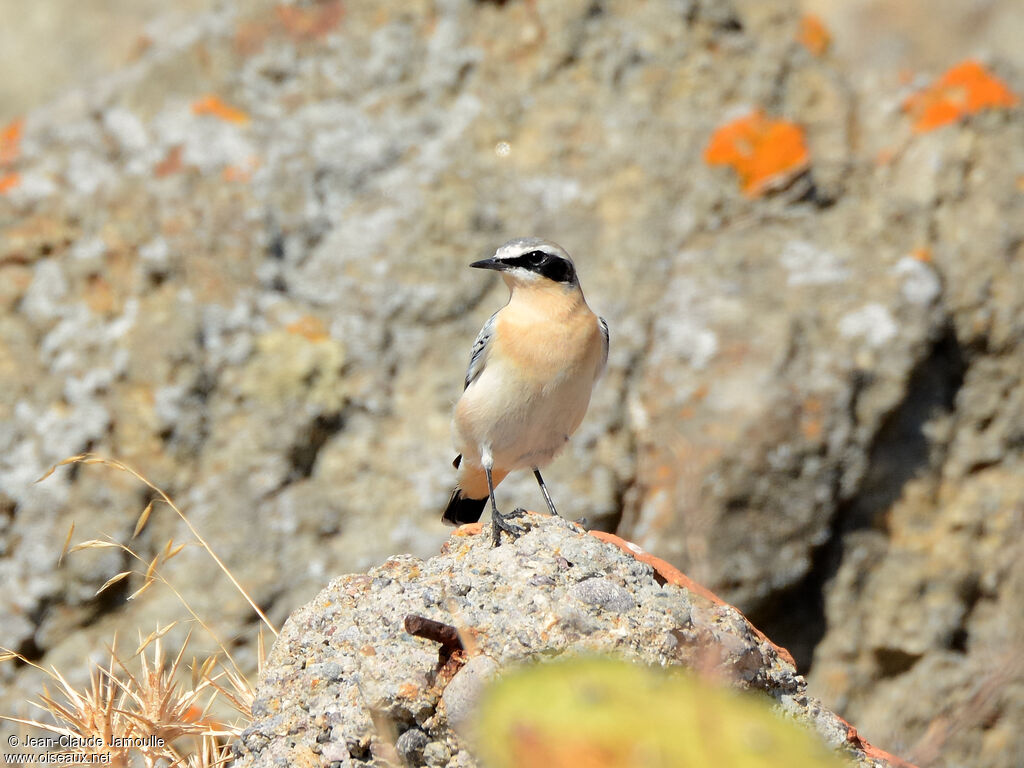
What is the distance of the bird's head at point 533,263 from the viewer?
19.1ft

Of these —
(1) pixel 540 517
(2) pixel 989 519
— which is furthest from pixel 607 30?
(1) pixel 540 517

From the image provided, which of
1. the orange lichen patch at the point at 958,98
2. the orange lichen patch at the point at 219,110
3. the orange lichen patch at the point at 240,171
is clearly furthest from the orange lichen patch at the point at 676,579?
the orange lichen patch at the point at 958,98

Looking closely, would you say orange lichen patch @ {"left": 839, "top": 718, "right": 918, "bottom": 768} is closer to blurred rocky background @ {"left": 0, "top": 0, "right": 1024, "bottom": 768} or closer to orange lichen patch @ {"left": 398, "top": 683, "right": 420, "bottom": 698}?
orange lichen patch @ {"left": 398, "top": 683, "right": 420, "bottom": 698}

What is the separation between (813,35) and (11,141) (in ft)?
22.4

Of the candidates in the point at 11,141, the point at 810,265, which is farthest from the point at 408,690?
the point at 11,141

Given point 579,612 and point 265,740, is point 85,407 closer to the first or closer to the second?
point 265,740

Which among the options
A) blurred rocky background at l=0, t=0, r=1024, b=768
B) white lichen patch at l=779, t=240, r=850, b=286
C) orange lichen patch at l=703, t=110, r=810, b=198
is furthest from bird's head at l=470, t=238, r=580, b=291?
orange lichen patch at l=703, t=110, r=810, b=198

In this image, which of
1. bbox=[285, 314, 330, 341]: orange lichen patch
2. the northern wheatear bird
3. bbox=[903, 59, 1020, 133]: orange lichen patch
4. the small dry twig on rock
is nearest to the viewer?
the small dry twig on rock

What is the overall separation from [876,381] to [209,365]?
4.88m

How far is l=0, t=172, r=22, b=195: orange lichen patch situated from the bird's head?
4316 millimetres

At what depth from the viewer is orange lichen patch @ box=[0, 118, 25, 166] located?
802 centimetres

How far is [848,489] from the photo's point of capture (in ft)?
23.9

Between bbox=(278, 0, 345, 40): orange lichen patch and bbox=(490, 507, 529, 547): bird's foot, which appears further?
bbox=(278, 0, 345, 40): orange lichen patch

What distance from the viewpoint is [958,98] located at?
27.1ft
